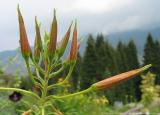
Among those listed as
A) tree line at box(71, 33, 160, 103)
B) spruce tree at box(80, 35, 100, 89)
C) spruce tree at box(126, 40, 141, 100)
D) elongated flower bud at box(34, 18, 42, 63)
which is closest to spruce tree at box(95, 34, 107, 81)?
tree line at box(71, 33, 160, 103)

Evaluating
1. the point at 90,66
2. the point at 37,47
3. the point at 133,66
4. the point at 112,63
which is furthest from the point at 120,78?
the point at 133,66

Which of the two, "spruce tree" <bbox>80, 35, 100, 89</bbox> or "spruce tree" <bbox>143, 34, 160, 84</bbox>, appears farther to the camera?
"spruce tree" <bbox>143, 34, 160, 84</bbox>

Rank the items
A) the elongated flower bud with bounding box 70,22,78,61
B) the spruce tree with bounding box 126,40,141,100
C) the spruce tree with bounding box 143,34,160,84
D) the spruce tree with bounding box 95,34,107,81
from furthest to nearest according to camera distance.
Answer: the spruce tree with bounding box 143,34,160,84 → the spruce tree with bounding box 126,40,141,100 → the spruce tree with bounding box 95,34,107,81 → the elongated flower bud with bounding box 70,22,78,61

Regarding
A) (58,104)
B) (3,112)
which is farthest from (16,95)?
(58,104)

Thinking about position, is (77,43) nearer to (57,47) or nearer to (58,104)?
(57,47)

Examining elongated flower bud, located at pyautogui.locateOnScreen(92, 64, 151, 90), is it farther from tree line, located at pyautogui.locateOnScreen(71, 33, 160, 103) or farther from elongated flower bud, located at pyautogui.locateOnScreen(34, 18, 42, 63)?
tree line, located at pyautogui.locateOnScreen(71, 33, 160, 103)

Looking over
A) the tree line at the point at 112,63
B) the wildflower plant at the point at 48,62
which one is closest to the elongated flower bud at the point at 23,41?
the wildflower plant at the point at 48,62

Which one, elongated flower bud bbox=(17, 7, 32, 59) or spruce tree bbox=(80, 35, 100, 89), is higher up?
elongated flower bud bbox=(17, 7, 32, 59)

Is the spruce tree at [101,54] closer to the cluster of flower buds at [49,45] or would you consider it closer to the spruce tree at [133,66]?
the spruce tree at [133,66]

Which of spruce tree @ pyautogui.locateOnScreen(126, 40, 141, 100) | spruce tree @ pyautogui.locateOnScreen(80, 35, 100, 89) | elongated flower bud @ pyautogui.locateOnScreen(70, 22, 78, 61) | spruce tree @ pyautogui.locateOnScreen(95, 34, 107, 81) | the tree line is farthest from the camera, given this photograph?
spruce tree @ pyautogui.locateOnScreen(126, 40, 141, 100)
